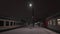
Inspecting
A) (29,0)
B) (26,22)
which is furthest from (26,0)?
(26,22)

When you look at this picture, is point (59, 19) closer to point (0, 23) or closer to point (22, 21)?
point (0, 23)

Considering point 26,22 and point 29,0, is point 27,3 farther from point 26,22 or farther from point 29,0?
point 26,22

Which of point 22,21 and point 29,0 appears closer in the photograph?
point 29,0

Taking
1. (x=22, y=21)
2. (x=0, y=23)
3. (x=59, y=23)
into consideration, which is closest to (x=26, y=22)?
(x=22, y=21)

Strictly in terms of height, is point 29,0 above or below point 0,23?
above

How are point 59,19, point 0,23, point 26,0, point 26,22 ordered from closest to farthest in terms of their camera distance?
point 26,0
point 59,19
point 0,23
point 26,22

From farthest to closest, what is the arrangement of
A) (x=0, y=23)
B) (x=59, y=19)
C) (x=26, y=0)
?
(x=0, y=23), (x=59, y=19), (x=26, y=0)

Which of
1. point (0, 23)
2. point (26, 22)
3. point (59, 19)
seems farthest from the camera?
point (26, 22)

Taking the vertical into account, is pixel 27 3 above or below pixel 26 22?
above

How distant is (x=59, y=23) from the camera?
20.2 meters

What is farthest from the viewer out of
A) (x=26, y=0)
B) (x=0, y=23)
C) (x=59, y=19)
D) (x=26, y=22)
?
(x=26, y=22)

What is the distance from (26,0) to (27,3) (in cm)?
110

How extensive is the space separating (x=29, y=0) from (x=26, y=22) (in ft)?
158

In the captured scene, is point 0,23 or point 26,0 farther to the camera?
point 0,23
